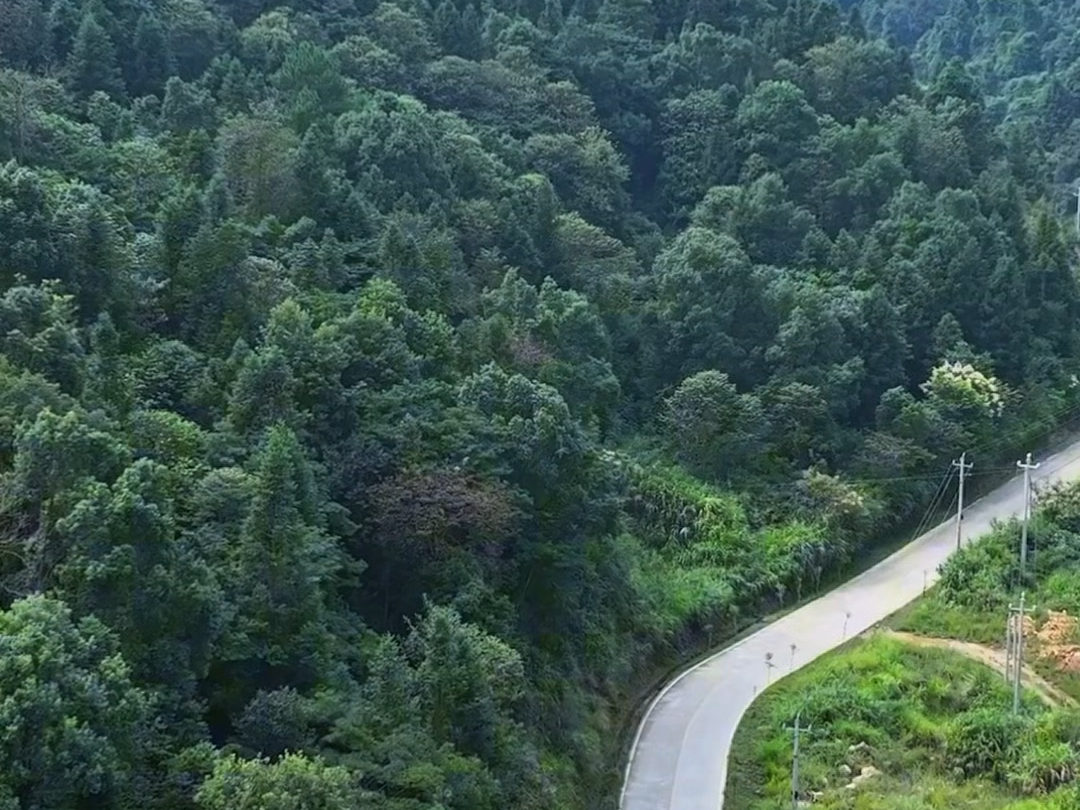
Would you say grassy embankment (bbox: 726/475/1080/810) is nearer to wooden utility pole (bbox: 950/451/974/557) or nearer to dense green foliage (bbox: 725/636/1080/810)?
dense green foliage (bbox: 725/636/1080/810)

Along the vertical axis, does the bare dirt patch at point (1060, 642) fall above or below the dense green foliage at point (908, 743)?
above

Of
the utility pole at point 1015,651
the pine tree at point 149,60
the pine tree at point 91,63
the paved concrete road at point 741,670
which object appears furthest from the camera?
the pine tree at point 149,60

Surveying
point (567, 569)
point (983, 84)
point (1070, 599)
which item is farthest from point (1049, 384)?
point (983, 84)

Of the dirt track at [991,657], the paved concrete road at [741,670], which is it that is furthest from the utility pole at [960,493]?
the dirt track at [991,657]

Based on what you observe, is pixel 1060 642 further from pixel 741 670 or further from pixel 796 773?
pixel 796 773

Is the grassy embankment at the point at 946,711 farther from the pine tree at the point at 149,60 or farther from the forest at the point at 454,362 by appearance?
the pine tree at the point at 149,60

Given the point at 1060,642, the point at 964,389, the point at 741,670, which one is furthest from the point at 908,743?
the point at 964,389

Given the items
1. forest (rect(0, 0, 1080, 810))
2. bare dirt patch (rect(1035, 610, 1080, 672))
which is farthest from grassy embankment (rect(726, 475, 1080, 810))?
forest (rect(0, 0, 1080, 810))

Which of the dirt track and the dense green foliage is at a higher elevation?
the dirt track

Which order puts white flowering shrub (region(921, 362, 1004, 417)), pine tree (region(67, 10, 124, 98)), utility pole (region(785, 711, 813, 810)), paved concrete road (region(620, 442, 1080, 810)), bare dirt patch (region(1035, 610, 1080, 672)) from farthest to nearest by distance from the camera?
white flowering shrub (region(921, 362, 1004, 417))
pine tree (region(67, 10, 124, 98))
bare dirt patch (region(1035, 610, 1080, 672))
paved concrete road (region(620, 442, 1080, 810))
utility pole (region(785, 711, 813, 810))
